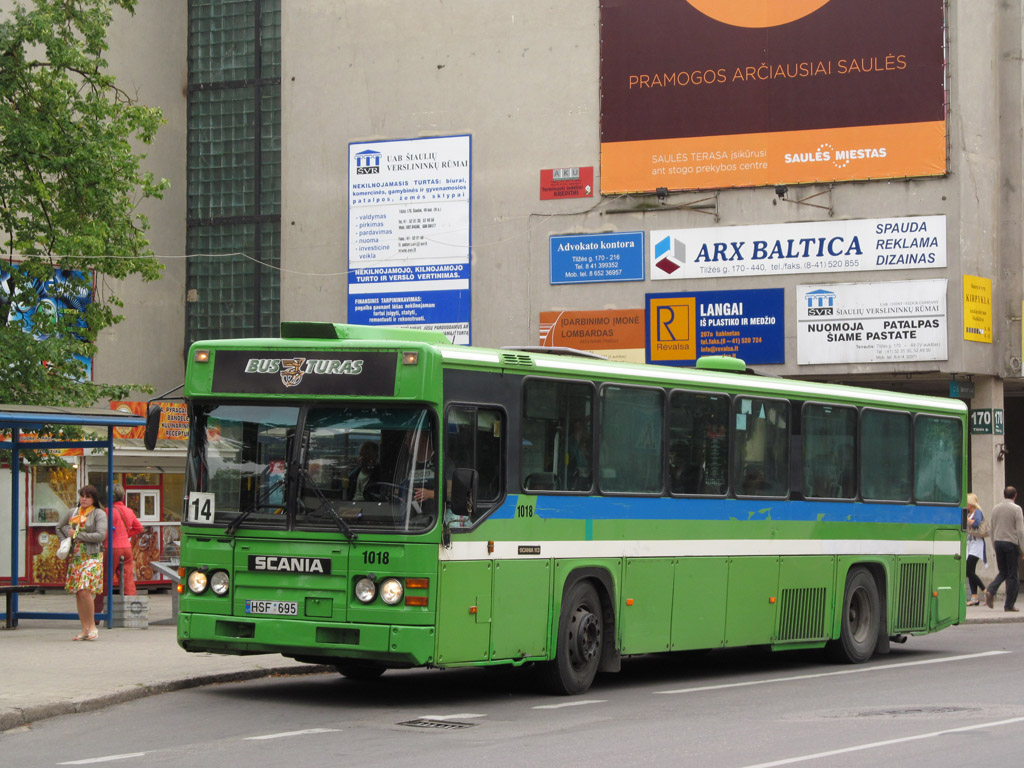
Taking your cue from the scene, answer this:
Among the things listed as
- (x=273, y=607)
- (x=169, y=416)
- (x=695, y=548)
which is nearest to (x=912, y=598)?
(x=695, y=548)

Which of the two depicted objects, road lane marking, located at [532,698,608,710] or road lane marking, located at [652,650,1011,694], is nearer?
road lane marking, located at [532,698,608,710]

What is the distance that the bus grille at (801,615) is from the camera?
52.1 feet

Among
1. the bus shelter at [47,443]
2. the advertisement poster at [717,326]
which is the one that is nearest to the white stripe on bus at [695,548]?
the bus shelter at [47,443]

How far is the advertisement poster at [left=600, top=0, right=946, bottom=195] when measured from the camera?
2836cm

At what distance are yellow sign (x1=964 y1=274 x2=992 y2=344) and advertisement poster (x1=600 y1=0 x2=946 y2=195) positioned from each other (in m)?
2.21

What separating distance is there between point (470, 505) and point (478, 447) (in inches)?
19.8

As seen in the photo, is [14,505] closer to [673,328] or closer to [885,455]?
[885,455]

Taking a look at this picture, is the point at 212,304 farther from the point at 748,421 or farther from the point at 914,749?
the point at 914,749

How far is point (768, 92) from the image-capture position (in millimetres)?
29203

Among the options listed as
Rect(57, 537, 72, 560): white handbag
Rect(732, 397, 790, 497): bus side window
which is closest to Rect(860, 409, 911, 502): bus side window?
Rect(732, 397, 790, 497): bus side window

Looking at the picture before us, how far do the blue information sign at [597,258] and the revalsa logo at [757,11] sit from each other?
4.56 m

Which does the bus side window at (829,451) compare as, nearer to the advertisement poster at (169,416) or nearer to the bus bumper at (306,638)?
the bus bumper at (306,638)

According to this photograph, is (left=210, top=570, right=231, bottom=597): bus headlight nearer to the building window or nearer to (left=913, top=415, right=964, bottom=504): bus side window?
(left=913, top=415, right=964, bottom=504): bus side window

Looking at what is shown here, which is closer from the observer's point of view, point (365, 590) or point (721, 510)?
point (365, 590)
